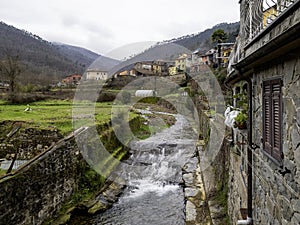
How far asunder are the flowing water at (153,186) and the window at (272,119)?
6.10 meters

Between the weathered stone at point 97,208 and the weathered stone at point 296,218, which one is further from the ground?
the weathered stone at point 296,218

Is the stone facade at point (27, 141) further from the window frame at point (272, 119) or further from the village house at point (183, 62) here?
the village house at point (183, 62)

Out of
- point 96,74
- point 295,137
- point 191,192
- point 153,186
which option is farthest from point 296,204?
point 96,74

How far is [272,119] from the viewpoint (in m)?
2.89

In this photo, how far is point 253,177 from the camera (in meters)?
3.90

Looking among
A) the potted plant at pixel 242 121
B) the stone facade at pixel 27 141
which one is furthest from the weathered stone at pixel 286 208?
the stone facade at pixel 27 141

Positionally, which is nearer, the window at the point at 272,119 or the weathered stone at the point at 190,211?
the window at the point at 272,119

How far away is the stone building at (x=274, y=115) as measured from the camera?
7.30 feet

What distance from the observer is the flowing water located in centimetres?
877

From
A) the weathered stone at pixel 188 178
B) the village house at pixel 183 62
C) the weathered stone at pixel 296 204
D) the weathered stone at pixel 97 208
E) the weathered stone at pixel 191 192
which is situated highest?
the village house at pixel 183 62

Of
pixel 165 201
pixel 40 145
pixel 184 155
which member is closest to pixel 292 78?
pixel 165 201

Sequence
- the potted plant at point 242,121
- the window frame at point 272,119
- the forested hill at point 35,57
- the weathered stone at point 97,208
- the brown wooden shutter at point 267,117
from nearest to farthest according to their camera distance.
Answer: the window frame at point 272,119, the brown wooden shutter at point 267,117, the potted plant at point 242,121, the weathered stone at point 97,208, the forested hill at point 35,57

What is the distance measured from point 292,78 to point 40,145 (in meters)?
10.2

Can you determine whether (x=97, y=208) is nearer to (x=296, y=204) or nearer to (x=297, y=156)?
(x=296, y=204)
